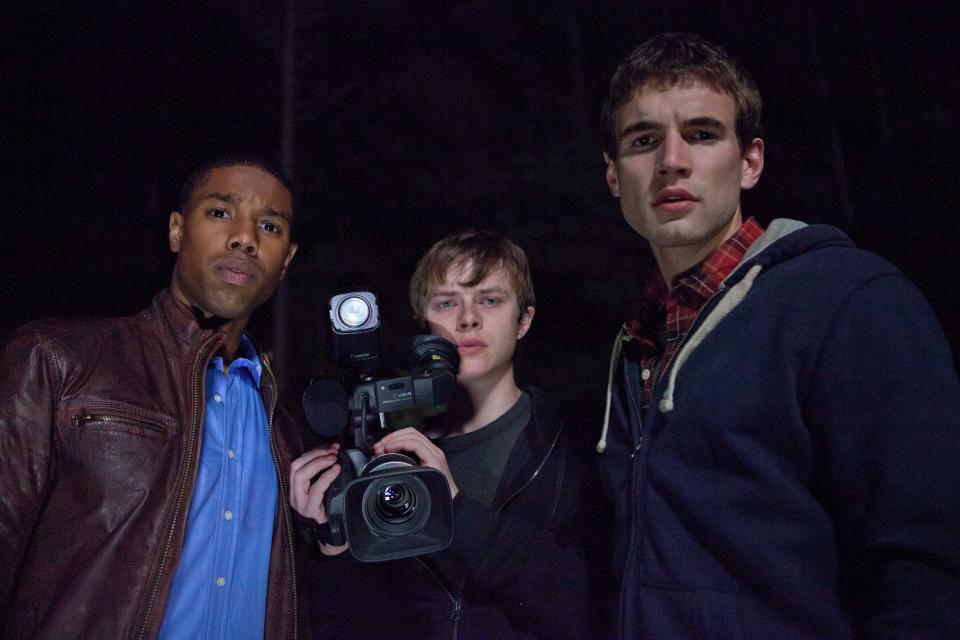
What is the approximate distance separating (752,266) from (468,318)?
3.34ft

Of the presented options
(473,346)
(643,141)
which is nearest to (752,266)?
(643,141)

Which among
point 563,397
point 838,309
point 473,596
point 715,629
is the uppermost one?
point 838,309

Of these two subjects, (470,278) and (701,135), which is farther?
(470,278)

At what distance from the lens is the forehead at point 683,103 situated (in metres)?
1.57

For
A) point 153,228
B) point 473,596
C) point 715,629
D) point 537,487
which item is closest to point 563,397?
point 537,487

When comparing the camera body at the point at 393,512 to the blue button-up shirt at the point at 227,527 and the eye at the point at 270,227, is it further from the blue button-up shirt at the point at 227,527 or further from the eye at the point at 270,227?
the eye at the point at 270,227

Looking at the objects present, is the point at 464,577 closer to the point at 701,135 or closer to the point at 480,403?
the point at 480,403

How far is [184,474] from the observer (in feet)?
Answer: 5.24

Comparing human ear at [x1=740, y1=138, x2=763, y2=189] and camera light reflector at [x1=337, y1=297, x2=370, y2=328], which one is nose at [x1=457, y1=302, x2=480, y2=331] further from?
human ear at [x1=740, y1=138, x2=763, y2=189]

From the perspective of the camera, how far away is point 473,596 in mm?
1812

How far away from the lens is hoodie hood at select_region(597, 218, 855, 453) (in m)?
1.33

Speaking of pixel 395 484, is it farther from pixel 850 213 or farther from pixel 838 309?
pixel 850 213

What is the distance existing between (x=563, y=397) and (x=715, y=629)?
0.95m

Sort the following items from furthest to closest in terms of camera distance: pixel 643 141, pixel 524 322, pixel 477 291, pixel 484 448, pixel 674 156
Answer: pixel 524 322, pixel 477 291, pixel 484 448, pixel 643 141, pixel 674 156
